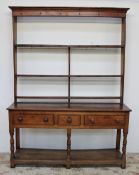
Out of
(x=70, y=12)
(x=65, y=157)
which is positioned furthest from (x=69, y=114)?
(x=70, y=12)

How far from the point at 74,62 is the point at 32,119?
968 millimetres

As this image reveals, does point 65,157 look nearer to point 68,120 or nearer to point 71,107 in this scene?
point 68,120

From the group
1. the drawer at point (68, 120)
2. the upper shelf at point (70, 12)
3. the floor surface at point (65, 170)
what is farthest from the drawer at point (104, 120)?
the upper shelf at point (70, 12)

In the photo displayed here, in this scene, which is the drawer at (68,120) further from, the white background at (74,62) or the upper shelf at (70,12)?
the upper shelf at (70,12)

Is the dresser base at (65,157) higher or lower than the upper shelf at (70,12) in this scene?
lower

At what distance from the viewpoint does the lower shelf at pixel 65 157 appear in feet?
9.87

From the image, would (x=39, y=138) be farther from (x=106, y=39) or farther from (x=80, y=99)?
(x=106, y=39)

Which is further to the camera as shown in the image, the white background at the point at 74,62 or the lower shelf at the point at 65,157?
the white background at the point at 74,62

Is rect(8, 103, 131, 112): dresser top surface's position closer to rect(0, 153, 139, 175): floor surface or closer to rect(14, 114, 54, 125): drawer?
rect(14, 114, 54, 125): drawer

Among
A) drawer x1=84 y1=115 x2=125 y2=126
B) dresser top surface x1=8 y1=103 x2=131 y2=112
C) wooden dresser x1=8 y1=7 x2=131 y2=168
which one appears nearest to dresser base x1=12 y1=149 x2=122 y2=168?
wooden dresser x1=8 y1=7 x2=131 y2=168

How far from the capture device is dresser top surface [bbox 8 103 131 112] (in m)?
2.90

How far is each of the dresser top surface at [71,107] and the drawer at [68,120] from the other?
9cm

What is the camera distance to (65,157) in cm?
311

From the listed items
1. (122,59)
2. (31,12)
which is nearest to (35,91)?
(31,12)
